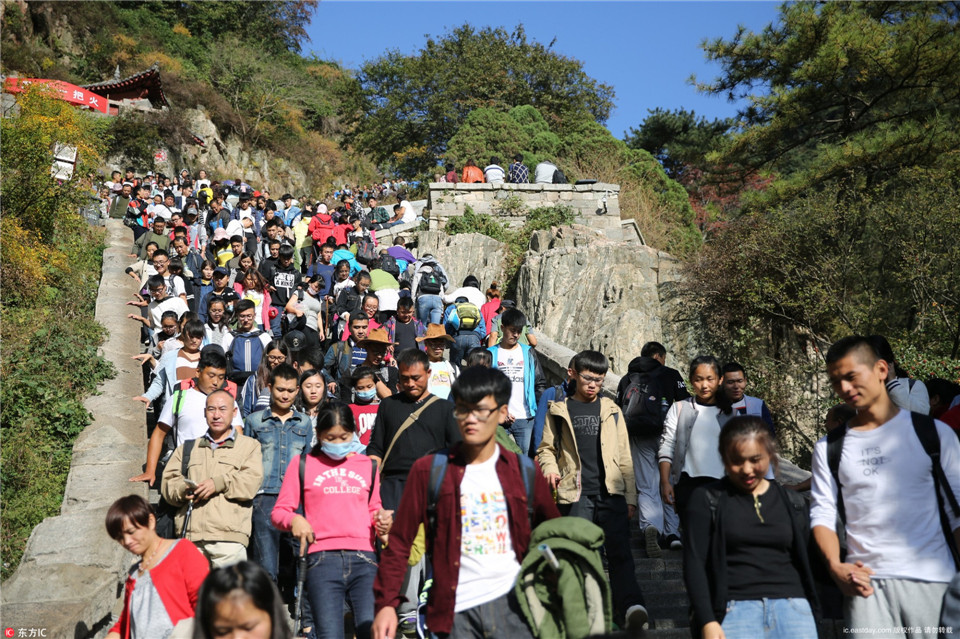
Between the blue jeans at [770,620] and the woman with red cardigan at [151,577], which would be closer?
the blue jeans at [770,620]

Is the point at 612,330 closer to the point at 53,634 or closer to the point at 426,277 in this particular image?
the point at 426,277

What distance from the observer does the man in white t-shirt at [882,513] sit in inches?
134

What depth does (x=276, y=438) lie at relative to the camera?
553 cm

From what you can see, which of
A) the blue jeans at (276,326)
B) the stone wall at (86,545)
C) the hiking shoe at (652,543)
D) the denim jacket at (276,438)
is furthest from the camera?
the blue jeans at (276,326)

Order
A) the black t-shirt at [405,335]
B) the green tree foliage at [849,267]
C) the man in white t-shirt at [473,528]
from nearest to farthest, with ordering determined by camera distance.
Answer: the man in white t-shirt at [473,528] → the black t-shirt at [405,335] → the green tree foliage at [849,267]

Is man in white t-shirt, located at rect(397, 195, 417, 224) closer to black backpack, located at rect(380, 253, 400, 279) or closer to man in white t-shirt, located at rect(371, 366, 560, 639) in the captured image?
black backpack, located at rect(380, 253, 400, 279)

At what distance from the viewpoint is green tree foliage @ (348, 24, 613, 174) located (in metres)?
32.2

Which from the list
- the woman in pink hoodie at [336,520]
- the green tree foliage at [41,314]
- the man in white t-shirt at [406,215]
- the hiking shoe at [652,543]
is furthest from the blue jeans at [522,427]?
the man in white t-shirt at [406,215]

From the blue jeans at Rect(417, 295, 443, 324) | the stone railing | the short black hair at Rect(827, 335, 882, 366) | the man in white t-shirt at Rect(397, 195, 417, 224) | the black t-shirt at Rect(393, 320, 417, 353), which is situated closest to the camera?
the short black hair at Rect(827, 335, 882, 366)

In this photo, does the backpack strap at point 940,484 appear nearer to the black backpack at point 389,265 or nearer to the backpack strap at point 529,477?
the backpack strap at point 529,477

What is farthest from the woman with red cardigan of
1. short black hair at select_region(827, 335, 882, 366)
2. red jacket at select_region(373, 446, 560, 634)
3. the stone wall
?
short black hair at select_region(827, 335, 882, 366)

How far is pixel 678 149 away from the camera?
1254 inches

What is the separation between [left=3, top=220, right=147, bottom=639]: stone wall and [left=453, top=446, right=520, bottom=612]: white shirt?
272 cm

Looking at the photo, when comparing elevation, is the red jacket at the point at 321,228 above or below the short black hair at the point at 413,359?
above
